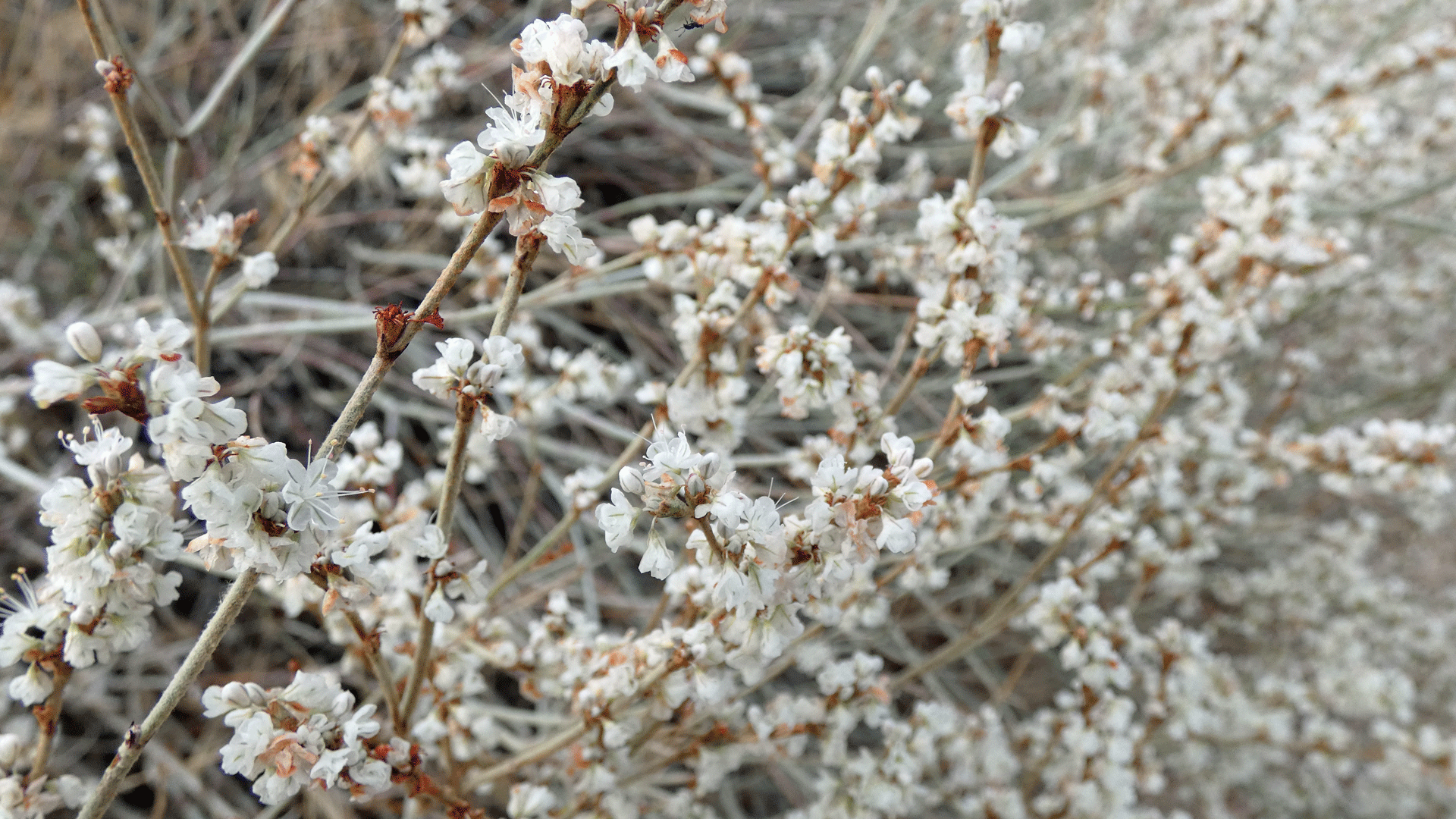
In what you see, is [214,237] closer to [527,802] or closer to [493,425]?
[493,425]

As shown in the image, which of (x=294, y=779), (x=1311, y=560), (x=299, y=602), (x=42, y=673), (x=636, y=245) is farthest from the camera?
(x=1311, y=560)

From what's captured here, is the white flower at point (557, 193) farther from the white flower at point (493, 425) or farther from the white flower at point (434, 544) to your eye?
the white flower at point (434, 544)

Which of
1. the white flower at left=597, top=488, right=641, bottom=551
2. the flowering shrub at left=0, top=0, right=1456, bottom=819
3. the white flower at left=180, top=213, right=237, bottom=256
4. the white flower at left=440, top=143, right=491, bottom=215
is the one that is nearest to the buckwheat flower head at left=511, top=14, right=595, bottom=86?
the flowering shrub at left=0, top=0, right=1456, bottom=819

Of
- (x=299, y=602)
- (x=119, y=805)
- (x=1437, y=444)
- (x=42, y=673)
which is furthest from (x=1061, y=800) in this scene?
(x=119, y=805)

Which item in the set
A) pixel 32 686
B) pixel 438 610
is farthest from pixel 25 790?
pixel 438 610

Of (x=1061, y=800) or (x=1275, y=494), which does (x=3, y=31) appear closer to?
(x=1061, y=800)

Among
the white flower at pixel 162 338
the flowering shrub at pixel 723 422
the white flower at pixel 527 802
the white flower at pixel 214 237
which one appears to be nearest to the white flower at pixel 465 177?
the flowering shrub at pixel 723 422
